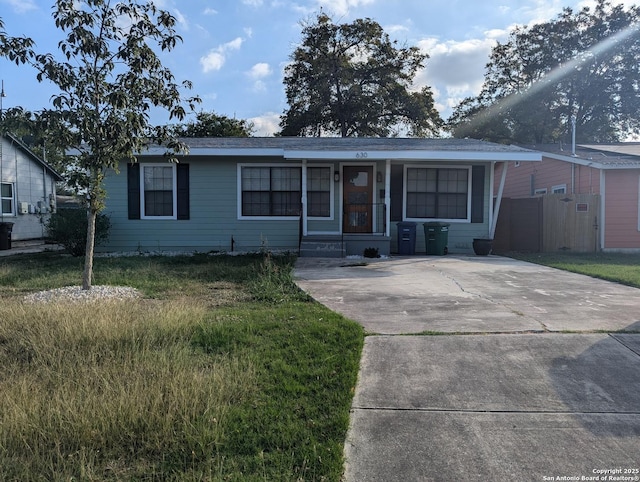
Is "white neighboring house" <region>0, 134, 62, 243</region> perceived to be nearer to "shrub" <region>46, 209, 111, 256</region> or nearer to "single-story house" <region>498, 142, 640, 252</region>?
"shrub" <region>46, 209, 111, 256</region>

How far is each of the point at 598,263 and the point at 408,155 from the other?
5.54 meters

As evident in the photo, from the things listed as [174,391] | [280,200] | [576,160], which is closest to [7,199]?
[280,200]

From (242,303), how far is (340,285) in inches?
86.2

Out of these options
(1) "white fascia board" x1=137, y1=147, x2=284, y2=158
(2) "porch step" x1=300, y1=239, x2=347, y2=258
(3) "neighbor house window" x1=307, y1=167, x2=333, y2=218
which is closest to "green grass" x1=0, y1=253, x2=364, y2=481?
(2) "porch step" x1=300, y1=239, x2=347, y2=258

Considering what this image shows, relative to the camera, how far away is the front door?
1378 cm

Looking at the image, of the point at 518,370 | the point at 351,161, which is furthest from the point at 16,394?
the point at 351,161

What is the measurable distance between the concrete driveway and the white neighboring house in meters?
17.6

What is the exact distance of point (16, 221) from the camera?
1925cm

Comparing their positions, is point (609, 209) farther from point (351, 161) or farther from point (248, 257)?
point (248, 257)

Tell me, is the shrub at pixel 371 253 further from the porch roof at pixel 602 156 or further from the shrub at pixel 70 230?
the porch roof at pixel 602 156

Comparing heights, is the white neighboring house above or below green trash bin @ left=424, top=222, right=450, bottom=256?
above

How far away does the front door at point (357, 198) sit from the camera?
45.2ft

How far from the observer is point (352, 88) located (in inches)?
1107

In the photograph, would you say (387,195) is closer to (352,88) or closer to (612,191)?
(612,191)
